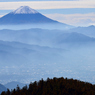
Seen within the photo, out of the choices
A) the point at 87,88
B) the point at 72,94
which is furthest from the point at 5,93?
the point at 87,88

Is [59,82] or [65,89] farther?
[59,82]

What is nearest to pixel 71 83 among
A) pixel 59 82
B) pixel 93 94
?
pixel 59 82

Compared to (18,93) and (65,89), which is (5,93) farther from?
(65,89)

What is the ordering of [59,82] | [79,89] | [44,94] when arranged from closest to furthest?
[44,94], [79,89], [59,82]

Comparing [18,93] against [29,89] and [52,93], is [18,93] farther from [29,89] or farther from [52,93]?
[52,93]

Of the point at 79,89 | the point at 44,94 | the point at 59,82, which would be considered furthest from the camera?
the point at 59,82

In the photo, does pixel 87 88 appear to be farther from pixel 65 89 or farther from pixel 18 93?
pixel 18 93

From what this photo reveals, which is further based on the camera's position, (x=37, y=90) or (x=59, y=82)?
(x=59, y=82)

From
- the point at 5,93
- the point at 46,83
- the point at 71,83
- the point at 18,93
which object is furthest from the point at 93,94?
the point at 5,93
